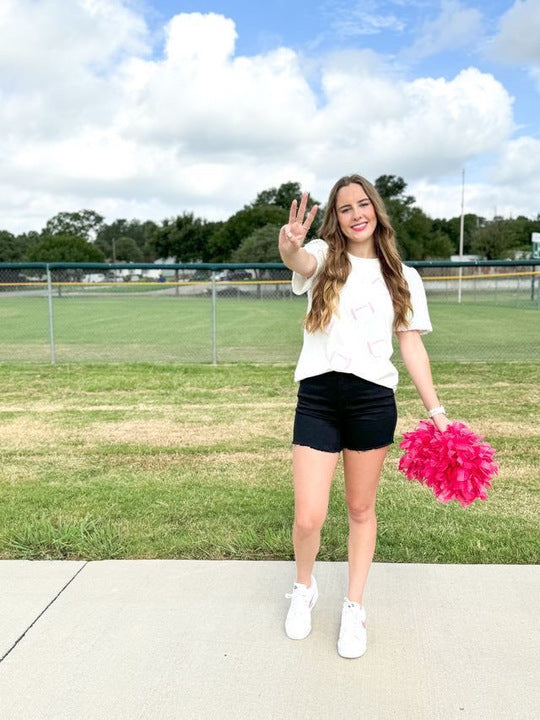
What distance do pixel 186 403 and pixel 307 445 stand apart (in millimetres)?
5157

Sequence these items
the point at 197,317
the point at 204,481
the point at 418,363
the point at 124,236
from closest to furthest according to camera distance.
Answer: the point at 418,363 → the point at 204,481 → the point at 197,317 → the point at 124,236

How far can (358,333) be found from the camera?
7.93 feet

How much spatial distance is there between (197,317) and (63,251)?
2048 inches

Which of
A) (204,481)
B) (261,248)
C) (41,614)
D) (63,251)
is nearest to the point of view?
(41,614)

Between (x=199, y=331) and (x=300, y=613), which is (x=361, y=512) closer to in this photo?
(x=300, y=613)

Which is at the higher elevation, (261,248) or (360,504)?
(261,248)

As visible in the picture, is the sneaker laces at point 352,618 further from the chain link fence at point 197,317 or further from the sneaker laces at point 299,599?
the chain link fence at point 197,317

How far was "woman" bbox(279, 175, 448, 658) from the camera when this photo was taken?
2406 mm

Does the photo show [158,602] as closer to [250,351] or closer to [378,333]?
[378,333]

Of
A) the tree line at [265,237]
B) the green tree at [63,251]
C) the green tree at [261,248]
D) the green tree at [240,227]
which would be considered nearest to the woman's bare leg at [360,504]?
the tree line at [265,237]

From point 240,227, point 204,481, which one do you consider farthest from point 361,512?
point 240,227

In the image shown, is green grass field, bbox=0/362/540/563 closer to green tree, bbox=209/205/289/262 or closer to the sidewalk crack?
the sidewalk crack

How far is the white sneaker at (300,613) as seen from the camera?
8.50ft

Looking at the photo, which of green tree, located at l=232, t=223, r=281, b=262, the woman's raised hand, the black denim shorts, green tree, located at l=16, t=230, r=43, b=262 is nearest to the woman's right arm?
the woman's raised hand
